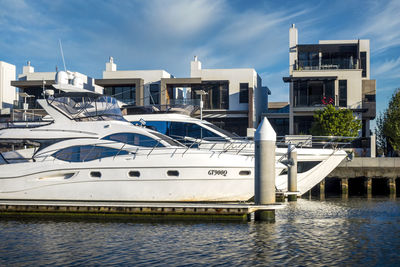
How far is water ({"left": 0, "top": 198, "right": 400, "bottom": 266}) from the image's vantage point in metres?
10.8

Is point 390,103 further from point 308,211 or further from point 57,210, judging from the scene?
point 57,210

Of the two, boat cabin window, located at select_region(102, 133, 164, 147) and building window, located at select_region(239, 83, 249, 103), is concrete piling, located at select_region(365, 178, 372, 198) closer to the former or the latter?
boat cabin window, located at select_region(102, 133, 164, 147)

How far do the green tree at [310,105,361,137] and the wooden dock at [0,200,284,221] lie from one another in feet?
76.6

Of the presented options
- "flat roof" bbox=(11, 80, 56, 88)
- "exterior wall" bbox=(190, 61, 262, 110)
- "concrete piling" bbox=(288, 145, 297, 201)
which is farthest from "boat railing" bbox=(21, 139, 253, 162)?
"flat roof" bbox=(11, 80, 56, 88)

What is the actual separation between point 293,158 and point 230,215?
313 inches

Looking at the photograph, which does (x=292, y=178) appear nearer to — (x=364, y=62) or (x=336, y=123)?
(x=336, y=123)

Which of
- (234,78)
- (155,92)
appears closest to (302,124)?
(234,78)

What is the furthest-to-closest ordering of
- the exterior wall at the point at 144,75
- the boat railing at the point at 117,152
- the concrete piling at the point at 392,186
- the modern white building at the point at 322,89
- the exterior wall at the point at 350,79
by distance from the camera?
the exterior wall at the point at 144,75 → the exterior wall at the point at 350,79 → the modern white building at the point at 322,89 → the concrete piling at the point at 392,186 → the boat railing at the point at 117,152

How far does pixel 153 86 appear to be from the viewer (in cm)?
4659

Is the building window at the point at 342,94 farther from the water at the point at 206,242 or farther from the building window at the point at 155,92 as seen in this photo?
the water at the point at 206,242

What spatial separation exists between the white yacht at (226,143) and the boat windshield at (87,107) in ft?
7.51

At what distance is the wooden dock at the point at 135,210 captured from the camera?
15531mm

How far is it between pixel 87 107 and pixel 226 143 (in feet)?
22.1

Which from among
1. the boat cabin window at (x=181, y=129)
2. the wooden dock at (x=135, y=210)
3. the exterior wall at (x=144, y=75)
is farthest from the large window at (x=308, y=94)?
the wooden dock at (x=135, y=210)
